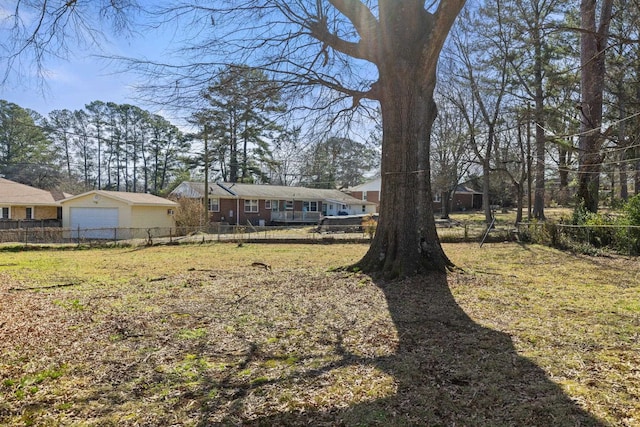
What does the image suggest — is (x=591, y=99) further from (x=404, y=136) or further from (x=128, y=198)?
(x=128, y=198)

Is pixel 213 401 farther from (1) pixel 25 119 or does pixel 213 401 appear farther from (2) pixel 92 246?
(1) pixel 25 119

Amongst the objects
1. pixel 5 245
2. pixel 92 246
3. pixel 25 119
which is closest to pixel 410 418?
pixel 92 246

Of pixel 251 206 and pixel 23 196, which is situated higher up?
pixel 23 196

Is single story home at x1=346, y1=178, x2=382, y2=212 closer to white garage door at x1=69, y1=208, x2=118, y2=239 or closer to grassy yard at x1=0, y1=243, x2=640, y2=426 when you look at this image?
white garage door at x1=69, y1=208, x2=118, y2=239

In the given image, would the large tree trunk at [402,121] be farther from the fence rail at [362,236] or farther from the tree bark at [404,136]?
the fence rail at [362,236]

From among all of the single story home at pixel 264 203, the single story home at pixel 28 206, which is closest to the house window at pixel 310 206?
the single story home at pixel 264 203

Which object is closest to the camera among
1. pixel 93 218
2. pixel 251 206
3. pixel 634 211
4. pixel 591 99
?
pixel 634 211

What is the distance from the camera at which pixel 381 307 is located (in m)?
5.32

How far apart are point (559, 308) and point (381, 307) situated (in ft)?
7.66

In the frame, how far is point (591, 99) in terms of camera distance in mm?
12383

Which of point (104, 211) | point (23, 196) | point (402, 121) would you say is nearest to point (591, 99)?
point (402, 121)

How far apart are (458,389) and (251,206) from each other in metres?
30.3

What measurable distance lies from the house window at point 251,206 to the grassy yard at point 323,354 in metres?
25.3

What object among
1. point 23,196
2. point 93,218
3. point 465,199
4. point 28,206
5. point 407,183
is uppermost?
point 465,199
